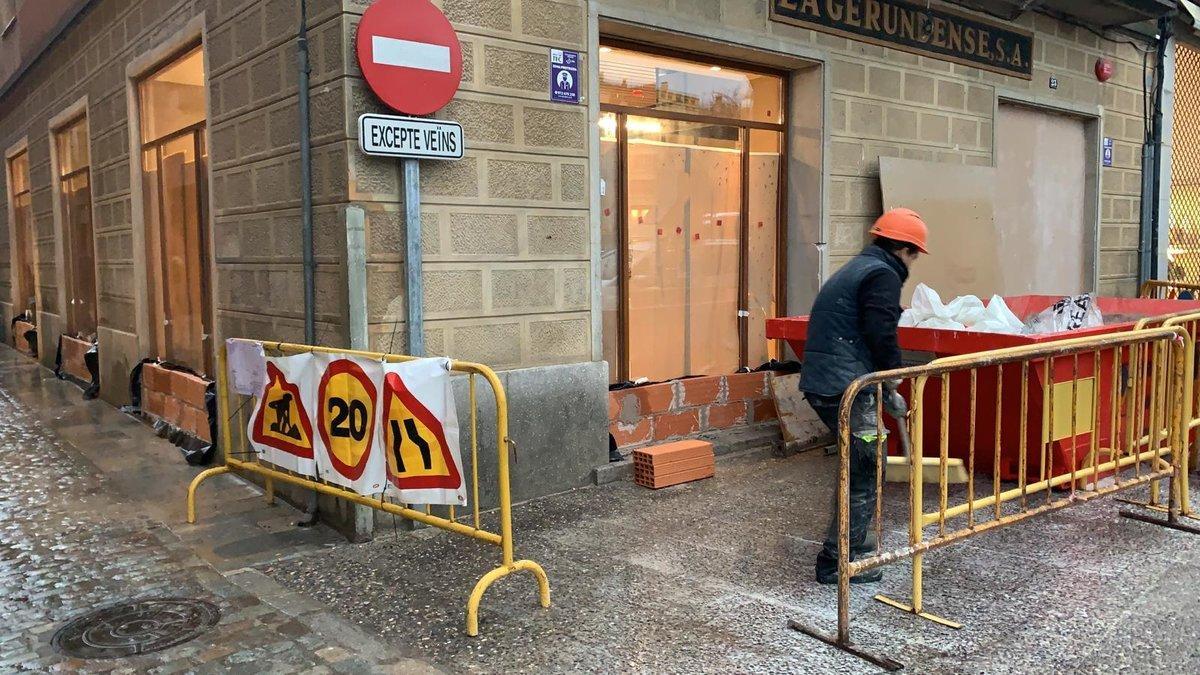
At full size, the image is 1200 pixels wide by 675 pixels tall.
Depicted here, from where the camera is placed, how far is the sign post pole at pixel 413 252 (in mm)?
5484

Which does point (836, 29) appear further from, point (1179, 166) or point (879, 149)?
point (1179, 166)

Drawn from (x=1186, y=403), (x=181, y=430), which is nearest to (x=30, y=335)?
(x=181, y=430)

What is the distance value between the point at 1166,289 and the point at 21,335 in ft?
60.4

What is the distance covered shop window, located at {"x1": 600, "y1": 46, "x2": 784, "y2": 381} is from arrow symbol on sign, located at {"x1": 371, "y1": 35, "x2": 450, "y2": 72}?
1851 mm

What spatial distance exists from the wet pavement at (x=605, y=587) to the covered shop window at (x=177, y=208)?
2.08 meters

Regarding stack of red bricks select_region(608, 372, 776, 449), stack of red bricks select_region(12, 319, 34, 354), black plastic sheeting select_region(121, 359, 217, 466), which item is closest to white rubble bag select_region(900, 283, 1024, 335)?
stack of red bricks select_region(608, 372, 776, 449)

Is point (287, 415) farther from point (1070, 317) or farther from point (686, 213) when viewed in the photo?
point (1070, 317)

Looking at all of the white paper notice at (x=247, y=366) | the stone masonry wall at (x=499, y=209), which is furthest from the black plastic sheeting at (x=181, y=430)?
the stone masonry wall at (x=499, y=209)

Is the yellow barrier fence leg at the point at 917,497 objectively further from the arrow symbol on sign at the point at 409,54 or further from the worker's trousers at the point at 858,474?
the arrow symbol on sign at the point at 409,54

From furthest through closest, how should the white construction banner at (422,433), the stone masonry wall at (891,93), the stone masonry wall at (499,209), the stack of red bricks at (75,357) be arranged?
the stack of red bricks at (75,357), the stone masonry wall at (891,93), the stone masonry wall at (499,209), the white construction banner at (422,433)

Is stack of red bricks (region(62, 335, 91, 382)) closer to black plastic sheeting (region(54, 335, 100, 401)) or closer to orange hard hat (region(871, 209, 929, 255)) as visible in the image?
black plastic sheeting (region(54, 335, 100, 401))

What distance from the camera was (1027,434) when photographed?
5824mm

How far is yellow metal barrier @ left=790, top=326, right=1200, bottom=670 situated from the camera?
4.03 meters

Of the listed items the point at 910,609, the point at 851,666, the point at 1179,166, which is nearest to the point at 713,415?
the point at 910,609
